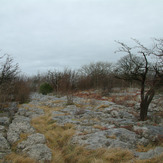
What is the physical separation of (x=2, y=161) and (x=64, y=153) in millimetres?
1376

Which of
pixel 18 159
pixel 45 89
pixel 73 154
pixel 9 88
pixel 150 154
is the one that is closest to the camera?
pixel 18 159

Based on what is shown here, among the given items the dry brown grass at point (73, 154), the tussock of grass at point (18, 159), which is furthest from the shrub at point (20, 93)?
the tussock of grass at point (18, 159)

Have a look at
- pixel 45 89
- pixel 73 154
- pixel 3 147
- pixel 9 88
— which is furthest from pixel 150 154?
pixel 45 89

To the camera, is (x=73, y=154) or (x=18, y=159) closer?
(x=18, y=159)

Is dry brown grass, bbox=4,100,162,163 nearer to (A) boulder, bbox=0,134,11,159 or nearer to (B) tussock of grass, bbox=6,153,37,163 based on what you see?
(B) tussock of grass, bbox=6,153,37,163

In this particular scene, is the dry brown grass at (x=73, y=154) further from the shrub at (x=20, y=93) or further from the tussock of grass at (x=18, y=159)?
the shrub at (x=20, y=93)

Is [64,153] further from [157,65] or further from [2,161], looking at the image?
[157,65]

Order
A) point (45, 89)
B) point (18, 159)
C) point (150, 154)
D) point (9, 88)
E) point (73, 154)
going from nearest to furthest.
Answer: point (18, 159) < point (150, 154) < point (73, 154) < point (9, 88) < point (45, 89)

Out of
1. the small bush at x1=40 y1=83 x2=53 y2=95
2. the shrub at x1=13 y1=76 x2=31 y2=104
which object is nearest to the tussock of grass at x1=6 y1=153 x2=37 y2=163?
the shrub at x1=13 y1=76 x2=31 y2=104

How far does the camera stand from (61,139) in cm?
447

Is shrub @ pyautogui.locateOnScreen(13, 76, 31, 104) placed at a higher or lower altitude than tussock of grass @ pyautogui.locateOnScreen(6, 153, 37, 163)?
higher

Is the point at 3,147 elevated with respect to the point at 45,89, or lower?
lower

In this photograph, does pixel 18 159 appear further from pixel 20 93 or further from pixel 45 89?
pixel 45 89

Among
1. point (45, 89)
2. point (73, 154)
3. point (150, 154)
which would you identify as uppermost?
point (45, 89)
